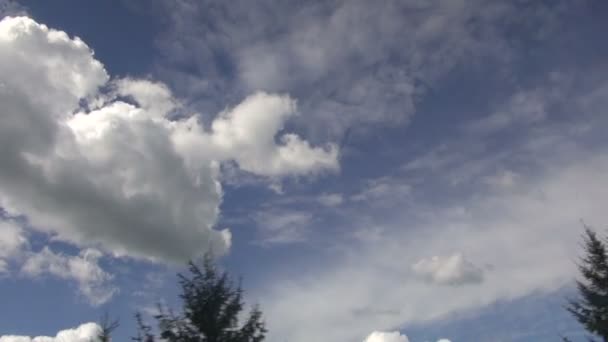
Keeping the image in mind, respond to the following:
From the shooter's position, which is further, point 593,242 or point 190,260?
point 593,242

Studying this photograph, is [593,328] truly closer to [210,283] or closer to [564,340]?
[564,340]

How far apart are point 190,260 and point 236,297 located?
220cm

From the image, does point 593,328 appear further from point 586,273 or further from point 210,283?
point 210,283

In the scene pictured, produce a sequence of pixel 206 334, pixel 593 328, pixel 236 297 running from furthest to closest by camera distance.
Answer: pixel 593 328
pixel 236 297
pixel 206 334

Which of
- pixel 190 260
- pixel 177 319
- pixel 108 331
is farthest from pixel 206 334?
pixel 108 331

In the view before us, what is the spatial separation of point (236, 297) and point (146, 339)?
294 cm

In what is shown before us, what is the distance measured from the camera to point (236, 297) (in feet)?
51.9

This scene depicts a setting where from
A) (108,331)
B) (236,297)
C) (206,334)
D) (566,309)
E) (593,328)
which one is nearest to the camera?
(206,334)

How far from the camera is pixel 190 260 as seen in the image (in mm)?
16750

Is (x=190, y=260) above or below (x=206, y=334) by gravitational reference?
above

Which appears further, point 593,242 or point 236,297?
point 593,242

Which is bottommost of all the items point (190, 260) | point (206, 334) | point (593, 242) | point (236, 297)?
point (206, 334)

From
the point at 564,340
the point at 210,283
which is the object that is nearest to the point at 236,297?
the point at 210,283

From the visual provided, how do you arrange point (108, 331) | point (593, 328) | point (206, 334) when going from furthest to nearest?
point (593, 328) < point (108, 331) < point (206, 334)
